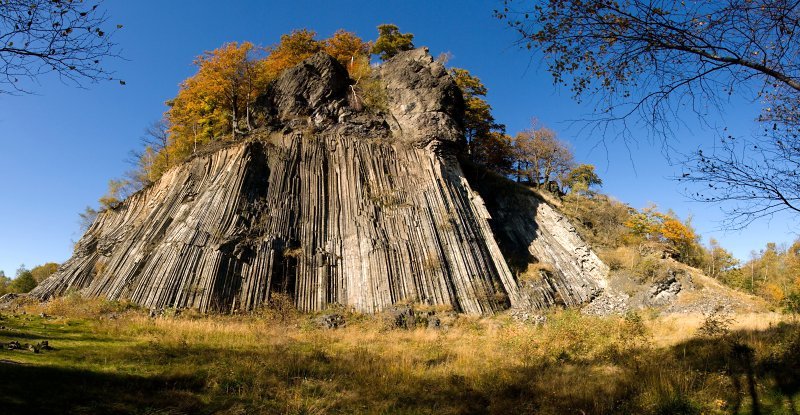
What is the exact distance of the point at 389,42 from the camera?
124 ft

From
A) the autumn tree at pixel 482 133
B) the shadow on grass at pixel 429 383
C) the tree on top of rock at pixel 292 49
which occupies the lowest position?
the shadow on grass at pixel 429 383

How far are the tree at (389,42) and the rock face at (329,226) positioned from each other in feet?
32.5

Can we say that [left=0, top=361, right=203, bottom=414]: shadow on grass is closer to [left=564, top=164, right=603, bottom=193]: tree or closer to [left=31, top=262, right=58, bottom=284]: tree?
[left=564, top=164, right=603, bottom=193]: tree

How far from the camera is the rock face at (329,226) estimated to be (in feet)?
61.0

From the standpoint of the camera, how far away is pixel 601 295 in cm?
2414

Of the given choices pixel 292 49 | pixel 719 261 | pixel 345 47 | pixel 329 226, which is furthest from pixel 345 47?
pixel 719 261

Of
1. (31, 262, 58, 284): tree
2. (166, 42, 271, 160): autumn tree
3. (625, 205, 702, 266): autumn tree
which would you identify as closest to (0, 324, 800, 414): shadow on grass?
(166, 42, 271, 160): autumn tree

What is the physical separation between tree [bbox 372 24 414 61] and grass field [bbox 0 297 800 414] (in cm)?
3077

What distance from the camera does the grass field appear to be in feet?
20.6

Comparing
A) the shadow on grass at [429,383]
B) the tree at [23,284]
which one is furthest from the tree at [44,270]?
the shadow on grass at [429,383]

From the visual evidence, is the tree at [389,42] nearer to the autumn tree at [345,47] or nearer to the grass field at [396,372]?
the autumn tree at [345,47]

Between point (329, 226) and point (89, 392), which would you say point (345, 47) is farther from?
point (89, 392)

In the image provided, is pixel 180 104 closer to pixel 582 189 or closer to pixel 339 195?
pixel 339 195

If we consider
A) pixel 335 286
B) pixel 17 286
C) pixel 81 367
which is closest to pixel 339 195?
pixel 335 286
